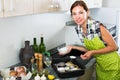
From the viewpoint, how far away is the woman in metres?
2.09

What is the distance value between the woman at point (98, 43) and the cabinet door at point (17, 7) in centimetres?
53

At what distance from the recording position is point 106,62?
7.70 feet

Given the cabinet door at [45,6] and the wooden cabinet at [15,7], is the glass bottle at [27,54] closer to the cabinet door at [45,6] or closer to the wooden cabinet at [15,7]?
the cabinet door at [45,6]

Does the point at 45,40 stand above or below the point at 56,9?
below

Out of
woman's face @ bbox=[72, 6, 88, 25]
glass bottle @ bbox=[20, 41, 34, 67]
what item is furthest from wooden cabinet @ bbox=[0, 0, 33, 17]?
glass bottle @ bbox=[20, 41, 34, 67]

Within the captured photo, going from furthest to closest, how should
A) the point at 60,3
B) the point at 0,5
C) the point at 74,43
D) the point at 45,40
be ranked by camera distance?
the point at 74,43 → the point at 45,40 → the point at 60,3 → the point at 0,5

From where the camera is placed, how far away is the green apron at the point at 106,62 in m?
2.30

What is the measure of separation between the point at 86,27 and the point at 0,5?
3.44ft

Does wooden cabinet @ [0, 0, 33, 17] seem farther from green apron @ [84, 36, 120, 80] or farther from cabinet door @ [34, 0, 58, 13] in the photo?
green apron @ [84, 36, 120, 80]

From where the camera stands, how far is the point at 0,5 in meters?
1.42

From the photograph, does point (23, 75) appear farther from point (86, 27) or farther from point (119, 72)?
point (119, 72)

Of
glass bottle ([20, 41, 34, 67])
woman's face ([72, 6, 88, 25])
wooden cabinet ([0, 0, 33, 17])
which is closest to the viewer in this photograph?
wooden cabinet ([0, 0, 33, 17])

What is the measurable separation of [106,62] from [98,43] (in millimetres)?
231

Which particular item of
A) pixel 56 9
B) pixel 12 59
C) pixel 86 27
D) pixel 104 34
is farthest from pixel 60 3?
pixel 12 59
